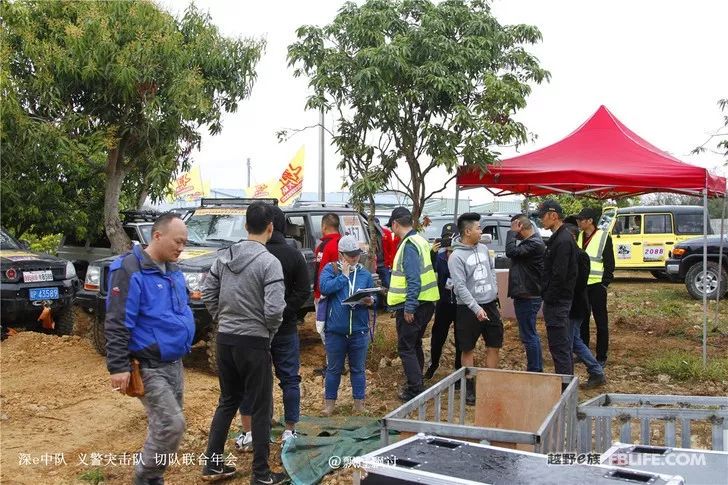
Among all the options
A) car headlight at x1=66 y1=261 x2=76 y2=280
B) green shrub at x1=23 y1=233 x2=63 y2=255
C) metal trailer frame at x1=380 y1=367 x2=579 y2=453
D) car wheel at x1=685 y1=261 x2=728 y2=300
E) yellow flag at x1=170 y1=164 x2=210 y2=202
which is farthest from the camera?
yellow flag at x1=170 y1=164 x2=210 y2=202

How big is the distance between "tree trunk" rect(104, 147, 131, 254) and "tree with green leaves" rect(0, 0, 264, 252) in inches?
0.7

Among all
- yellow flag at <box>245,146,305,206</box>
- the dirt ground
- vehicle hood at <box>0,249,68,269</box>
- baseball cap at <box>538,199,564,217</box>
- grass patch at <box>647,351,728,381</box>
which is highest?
yellow flag at <box>245,146,305,206</box>

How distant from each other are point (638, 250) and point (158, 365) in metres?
15.9

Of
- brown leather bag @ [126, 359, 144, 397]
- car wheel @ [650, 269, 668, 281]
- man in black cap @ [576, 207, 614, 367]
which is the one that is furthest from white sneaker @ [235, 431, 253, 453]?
car wheel @ [650, 269, 668, 281]

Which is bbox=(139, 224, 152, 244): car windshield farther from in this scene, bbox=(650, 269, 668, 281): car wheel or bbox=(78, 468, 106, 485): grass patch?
bbox=(650, 269, 668, 281): car wheel

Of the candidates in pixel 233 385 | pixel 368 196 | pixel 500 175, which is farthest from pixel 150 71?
pixel 233 385

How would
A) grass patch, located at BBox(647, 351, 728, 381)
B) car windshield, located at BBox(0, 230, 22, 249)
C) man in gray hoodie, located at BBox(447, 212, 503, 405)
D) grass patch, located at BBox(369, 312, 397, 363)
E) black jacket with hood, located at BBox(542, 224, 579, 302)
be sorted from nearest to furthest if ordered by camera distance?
man in gray hoodie, located at BBox(447, 212, 503, 405), black jacket with hood, located at BBox(542, 224, 579, 302), grass patch, located at BBox(647, 351, 728, 381), grass patch, located at BBox(369, 312, 397, 363), car windshield, located at BBox(0, 230, 22, 249)

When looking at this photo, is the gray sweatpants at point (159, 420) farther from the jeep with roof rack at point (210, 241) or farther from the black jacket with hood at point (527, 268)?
the black jacket with hood at point (527, 268)

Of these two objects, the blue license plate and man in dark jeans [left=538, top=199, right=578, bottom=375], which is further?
the blue license plate

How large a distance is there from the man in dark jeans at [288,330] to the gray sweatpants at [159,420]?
3.96 ft

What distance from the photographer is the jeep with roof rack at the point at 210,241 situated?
750cm

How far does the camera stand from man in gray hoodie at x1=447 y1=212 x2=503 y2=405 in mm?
6512

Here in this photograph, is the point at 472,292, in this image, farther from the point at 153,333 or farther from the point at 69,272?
the point at 69,272

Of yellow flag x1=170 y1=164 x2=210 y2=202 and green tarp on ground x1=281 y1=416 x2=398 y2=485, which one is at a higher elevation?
yellow flag x1=170 y1=164 x2=210 y2=202
